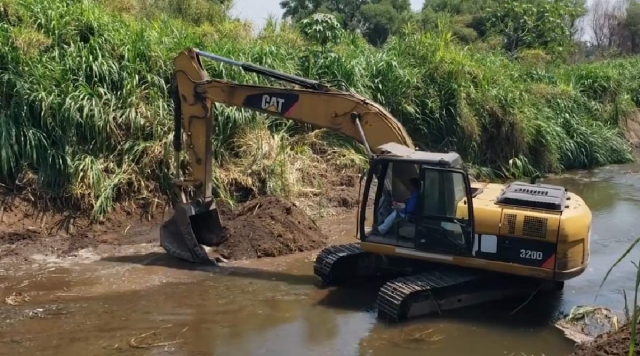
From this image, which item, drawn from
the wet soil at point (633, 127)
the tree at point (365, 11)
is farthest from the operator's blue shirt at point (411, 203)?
the tree at point (365, 11)

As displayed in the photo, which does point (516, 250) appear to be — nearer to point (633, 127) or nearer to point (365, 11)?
point (633, 127)

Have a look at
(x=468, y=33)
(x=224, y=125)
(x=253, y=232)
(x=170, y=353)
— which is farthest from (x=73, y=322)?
(x=468, y=33)

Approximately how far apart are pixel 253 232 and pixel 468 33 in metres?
23.9

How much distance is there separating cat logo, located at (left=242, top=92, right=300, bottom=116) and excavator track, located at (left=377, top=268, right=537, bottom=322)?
2.63m

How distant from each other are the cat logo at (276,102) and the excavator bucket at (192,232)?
164 cm

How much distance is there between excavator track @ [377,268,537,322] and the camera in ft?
26.4

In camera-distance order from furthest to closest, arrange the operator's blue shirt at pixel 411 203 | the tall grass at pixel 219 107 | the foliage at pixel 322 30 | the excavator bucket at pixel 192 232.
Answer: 1. the foliage at pixel 322 30
2. the tall grass at pixel 219 107
3. the excavator bucket at pixel 192 232
4. the operator's blue shirt at pixel 411 203

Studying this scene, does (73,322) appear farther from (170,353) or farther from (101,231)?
(101,231)

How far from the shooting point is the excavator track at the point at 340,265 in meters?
9.18

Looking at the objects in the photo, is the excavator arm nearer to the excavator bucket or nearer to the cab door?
the excavator bucket

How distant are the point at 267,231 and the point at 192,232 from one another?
115cm

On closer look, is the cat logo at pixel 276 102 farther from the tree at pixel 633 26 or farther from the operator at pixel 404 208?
the tree at pixel 633 26

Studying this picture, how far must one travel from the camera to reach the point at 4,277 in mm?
9477

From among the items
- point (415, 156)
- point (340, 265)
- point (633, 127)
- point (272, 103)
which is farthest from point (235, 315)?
point (633, 127)
